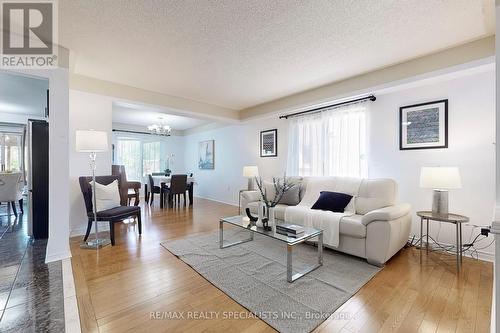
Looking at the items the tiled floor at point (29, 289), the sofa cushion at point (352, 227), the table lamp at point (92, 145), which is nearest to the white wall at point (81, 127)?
the tiled floor at point (29, 289)

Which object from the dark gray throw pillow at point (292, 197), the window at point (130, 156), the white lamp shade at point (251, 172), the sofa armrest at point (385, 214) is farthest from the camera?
the window at point (130, 156)

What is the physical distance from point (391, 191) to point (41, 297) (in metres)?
3.90

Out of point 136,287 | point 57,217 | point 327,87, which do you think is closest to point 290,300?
point 136,287

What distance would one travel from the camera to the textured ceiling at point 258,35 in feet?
6.28

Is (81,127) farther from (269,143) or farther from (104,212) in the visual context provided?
(269,143)

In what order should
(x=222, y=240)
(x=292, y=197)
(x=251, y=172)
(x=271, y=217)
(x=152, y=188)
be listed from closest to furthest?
(x=271, y=217) → (x=222, y=240) → (x=292, y=197) → (x=251, y=172) → (x=152, y=188)

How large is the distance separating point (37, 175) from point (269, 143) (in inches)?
161

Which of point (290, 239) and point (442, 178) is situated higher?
point (442, 178)

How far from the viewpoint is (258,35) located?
2.32m

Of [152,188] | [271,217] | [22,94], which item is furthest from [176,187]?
[271,217]

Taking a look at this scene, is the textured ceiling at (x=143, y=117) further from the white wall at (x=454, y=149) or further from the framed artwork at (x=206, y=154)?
the white wall at (x=454, y=149)

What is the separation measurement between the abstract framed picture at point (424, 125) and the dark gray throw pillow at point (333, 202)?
1.14m

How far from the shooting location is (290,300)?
179 centimetres

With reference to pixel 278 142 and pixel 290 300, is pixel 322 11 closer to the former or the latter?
pixel 290 300
